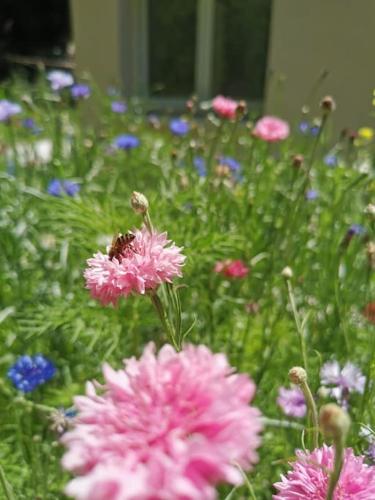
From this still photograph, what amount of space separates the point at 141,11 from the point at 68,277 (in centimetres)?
304

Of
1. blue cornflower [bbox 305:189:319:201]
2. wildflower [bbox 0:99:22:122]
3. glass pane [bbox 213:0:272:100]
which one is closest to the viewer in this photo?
blue cornflower [bbox 305:189:319:201]

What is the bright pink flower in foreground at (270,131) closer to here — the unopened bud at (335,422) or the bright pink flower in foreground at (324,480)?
the bright pink flower in foreground at (324,480)

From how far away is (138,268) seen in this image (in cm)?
80

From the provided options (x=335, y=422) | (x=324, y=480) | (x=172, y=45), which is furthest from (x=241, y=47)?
(x=335, y=422)

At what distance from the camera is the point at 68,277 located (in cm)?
185

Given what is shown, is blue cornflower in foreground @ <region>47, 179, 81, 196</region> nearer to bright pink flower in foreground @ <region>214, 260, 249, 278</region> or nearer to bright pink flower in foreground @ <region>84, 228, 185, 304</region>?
bright pink flower in foreground @ <region>214, 260, 249, 278</region>

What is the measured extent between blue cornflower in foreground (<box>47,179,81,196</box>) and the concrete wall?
5.60 feet

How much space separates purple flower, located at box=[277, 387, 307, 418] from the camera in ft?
4.33

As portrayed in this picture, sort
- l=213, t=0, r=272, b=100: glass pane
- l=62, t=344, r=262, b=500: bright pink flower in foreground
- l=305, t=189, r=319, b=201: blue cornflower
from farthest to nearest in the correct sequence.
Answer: l=213, t=0, r=272, b=100: glass pane, l=305, t=189, r=319, b=201: blue cornflower, l=62, t=344, r=262, b=500: bright pink flower in foreground

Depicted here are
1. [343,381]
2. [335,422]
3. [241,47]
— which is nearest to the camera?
[335,422]

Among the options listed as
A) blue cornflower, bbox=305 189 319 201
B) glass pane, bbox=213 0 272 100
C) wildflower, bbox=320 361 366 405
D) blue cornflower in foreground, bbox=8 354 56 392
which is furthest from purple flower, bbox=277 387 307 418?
glass pane, bbox=213 0 272 100

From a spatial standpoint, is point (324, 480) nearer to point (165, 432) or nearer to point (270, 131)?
point (165, 432)

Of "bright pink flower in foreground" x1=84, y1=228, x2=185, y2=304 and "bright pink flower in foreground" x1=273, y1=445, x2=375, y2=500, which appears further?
"bright pink flower in foreground" x1=84, y1=228, x2=185, y2=304

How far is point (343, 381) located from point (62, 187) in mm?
1133
